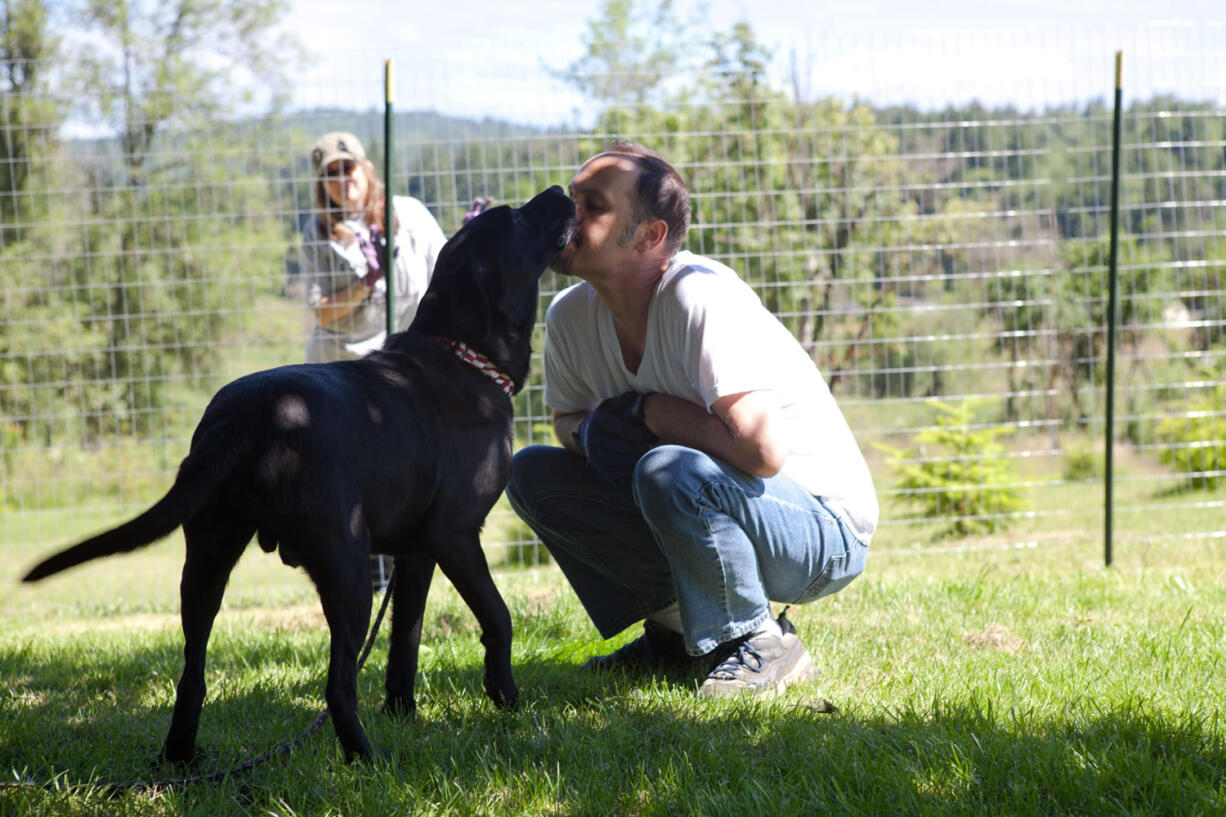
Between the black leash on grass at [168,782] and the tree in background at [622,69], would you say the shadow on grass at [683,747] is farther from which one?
the tree in background at [622,69]

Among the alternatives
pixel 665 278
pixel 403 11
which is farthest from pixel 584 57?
pixel 403 11

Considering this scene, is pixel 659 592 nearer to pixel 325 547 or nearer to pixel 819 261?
pixel 325 547

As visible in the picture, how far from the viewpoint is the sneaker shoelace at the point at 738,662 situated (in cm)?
308

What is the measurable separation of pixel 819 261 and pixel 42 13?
12.9m

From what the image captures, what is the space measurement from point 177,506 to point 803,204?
4791mm

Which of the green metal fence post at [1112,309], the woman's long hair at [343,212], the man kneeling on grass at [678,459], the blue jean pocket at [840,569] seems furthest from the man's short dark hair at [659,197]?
the green metal fence post at [1112,309]

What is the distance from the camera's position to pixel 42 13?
14445mm

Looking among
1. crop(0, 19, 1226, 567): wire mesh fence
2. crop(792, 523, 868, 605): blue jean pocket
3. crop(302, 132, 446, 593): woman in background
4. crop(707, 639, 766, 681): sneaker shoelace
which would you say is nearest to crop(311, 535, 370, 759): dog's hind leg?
crop(707, 639, 766, 681): sneaker shoelace

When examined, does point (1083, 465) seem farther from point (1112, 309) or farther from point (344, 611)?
point (344, 611)

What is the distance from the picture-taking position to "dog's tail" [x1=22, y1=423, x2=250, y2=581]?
2.00 m

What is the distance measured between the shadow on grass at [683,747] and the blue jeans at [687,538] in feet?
0.85

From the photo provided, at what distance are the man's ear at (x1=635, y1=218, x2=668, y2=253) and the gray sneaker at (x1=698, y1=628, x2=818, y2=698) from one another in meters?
1.22

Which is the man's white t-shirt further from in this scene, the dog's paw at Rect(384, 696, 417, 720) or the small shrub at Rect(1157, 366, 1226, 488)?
Answer: the small shrub at Rect(1157, 366, 1226, 488)

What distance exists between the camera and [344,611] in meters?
2.31
